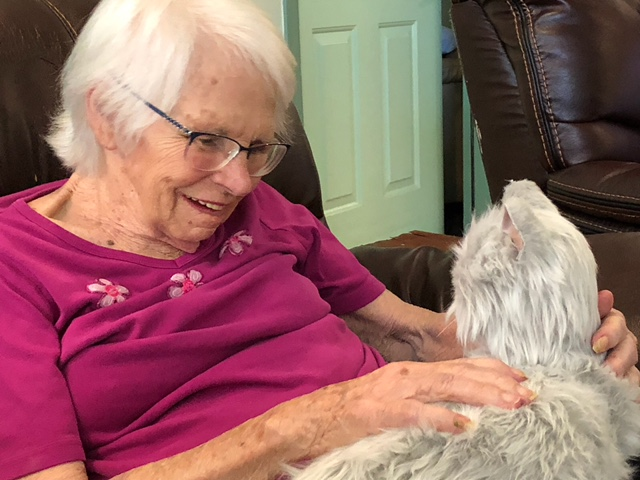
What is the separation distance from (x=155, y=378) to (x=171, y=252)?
0.19 metres

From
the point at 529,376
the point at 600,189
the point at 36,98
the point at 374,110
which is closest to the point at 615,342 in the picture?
the point at 529,376

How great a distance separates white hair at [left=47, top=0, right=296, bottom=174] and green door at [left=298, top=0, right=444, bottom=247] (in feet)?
6.45

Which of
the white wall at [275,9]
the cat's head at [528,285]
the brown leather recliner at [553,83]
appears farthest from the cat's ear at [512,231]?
the white wall at [275,9]

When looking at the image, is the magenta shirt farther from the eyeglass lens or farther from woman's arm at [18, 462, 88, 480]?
the eyeglass lens

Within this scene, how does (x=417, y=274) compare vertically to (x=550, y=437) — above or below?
below

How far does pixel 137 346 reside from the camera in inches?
36.2

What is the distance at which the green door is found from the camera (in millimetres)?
3049

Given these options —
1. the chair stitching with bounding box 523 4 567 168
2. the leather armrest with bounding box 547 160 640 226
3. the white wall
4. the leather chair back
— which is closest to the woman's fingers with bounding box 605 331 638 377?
the leather chair back

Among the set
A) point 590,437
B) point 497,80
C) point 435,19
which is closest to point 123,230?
point 590,437

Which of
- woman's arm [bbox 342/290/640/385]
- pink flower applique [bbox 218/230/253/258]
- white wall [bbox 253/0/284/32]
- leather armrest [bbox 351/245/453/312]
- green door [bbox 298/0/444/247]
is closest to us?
pink flower applique [bbox 218/230/253/258]

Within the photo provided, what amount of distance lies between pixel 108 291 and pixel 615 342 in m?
0.64

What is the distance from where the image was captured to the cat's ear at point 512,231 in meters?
0.79

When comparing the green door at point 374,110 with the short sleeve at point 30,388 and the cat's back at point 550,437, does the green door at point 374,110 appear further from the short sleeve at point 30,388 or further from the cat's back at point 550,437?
the cat's back at point 550,437

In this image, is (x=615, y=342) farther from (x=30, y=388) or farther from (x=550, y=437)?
(x=30, y=388)
